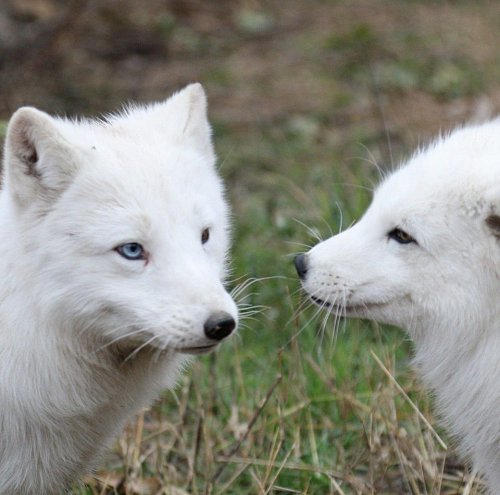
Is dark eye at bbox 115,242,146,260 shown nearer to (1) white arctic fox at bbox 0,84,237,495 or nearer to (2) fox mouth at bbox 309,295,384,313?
(1) white arctic fox at bbox 0,84,237,495

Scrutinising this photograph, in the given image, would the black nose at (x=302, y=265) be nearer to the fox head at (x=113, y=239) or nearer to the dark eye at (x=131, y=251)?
the fox head at (x=113, y=239)

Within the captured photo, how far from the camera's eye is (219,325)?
12.4ft

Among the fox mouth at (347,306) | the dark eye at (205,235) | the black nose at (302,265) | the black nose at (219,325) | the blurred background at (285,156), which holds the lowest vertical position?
the blurred background at (285,156)

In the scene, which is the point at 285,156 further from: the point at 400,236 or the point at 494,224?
the point at 494,224

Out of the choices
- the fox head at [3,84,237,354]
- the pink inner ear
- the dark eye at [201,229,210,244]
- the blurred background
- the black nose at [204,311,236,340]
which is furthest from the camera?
the blurred background

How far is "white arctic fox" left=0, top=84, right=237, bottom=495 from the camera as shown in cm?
393

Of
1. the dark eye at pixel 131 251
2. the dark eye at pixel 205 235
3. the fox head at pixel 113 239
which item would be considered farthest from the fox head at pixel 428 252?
the dark eye at pixel 131 251

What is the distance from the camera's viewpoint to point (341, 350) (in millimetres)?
6176

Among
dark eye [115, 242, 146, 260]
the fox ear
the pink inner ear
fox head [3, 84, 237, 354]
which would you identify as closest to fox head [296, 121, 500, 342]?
the pink inner ear

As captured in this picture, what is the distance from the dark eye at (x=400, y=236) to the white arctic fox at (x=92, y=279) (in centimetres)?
75

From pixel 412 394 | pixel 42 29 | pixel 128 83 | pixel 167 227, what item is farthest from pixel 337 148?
pixel 167 227

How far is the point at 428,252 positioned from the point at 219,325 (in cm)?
103

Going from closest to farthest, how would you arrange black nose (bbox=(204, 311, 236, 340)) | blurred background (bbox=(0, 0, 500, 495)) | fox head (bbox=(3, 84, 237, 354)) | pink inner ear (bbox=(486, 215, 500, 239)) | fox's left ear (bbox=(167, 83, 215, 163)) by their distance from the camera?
black nose (bbox=(204, 311, 236, 340))
fox head (bbox=(3, 84, 237, 354))
pink inner ear (bbox=(486, 215, 500, 239))
fox's left ear (bbox=(167, 83, 215, 163))
blurred background (bbox=(0, 0, 500, 495))

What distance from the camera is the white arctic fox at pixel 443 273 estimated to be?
4090 millimetres
